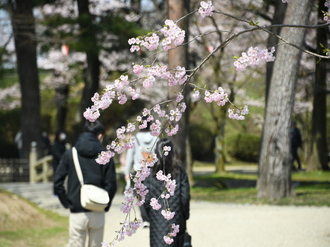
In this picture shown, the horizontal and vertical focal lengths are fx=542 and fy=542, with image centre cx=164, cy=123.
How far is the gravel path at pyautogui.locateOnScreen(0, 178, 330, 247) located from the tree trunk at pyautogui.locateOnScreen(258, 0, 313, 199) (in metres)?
1.02

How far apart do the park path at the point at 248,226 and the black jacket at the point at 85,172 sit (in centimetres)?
206

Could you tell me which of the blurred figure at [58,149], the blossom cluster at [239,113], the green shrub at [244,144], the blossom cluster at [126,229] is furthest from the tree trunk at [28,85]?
the blossom cluster at [239,113]

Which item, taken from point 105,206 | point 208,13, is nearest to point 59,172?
point 105,206

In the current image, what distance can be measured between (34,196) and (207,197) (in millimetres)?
4110

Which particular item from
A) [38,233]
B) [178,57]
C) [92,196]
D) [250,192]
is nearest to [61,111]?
[178,57]

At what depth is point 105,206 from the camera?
5.12m

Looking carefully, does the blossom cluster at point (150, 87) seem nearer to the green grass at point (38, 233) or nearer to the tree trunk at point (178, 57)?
the green grass at point (38, 233)

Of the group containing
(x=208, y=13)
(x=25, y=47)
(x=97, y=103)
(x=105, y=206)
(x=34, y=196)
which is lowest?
(x=34, y=196)

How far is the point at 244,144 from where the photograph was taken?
28109 mm

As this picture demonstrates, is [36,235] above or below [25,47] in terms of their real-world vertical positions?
below

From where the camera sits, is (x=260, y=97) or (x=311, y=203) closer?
(x=311, y=203)

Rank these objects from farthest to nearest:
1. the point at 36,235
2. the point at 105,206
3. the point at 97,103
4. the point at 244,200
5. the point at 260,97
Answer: the point at 260,97 → the point at 244,200 → the point at 36,235 → the point at 105,206 → the point at 97,103

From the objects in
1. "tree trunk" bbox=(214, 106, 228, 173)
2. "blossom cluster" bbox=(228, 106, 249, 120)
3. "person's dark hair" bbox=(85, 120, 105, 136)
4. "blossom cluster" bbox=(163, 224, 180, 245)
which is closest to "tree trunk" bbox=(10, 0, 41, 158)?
"tree trunk" bbox=(214, 106, 228, 173)

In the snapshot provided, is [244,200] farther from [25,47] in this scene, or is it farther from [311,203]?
[25,47]
